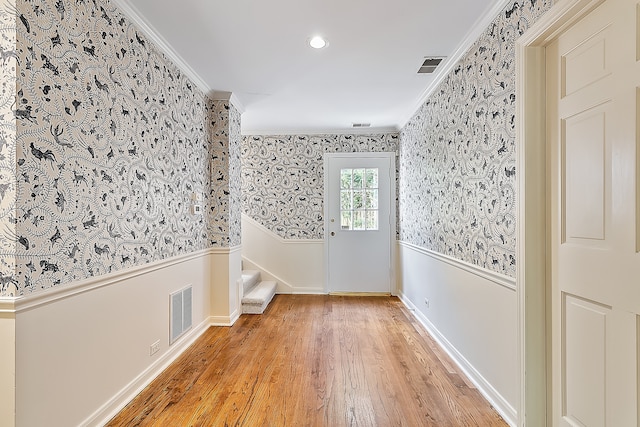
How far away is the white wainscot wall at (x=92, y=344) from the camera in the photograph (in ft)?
4.53

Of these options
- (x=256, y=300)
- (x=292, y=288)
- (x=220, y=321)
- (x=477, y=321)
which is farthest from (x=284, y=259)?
(x=477, y=321)

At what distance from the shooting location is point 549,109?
5.34 feet

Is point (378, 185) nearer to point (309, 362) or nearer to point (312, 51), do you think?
point (312, 51)

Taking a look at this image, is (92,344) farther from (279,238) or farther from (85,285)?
(279,238)

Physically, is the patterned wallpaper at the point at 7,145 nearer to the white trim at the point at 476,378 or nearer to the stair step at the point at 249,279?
the white trim at the point at 476,378

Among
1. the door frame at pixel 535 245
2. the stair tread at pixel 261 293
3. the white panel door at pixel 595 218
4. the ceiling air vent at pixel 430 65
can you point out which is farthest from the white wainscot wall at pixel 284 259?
the white panel door at pixel 595 218

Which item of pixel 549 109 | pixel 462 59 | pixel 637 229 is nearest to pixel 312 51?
pixel 462 59

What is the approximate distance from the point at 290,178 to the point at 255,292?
1.77 m

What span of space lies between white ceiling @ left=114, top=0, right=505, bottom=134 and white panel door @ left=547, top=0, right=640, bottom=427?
842mm

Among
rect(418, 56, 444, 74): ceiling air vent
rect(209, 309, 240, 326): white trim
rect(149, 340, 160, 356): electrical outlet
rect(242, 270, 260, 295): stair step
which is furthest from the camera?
rect(242, 270, 260, 295): stair step

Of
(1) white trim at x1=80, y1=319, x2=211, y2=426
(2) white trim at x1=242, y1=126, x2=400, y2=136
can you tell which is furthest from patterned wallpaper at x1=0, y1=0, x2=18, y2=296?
(2) white trim at x1=242, y1=126, x2=400, y2=136

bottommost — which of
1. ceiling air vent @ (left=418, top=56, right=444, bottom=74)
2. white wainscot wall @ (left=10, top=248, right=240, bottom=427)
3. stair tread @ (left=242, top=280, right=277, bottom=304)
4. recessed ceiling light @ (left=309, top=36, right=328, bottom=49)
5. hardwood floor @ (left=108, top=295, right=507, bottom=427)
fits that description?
hardwood floor @ (left=108, top=295, right=507, bottom=427)

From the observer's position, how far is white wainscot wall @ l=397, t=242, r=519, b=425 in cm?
183

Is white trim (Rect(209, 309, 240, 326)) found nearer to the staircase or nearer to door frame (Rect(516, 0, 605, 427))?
the staircase
